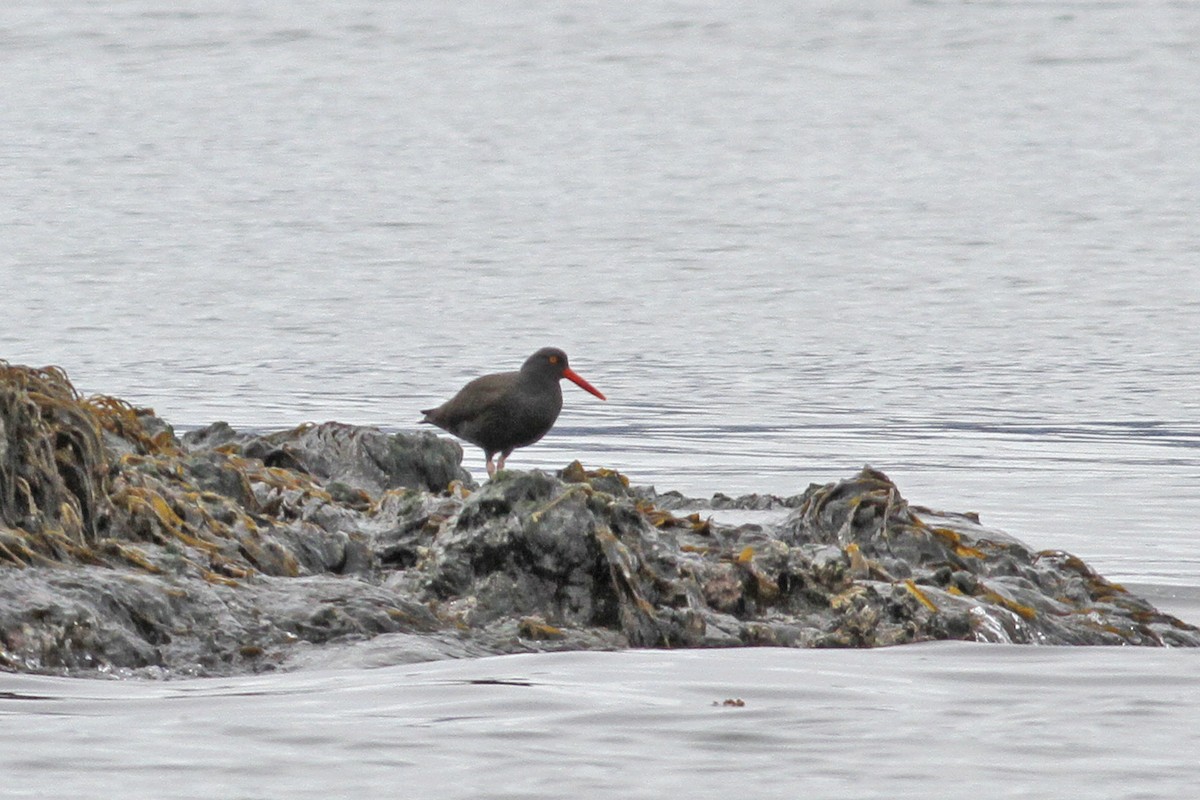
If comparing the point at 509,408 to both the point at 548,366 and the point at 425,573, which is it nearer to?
the point at 548,366

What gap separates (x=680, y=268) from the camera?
1758 cm

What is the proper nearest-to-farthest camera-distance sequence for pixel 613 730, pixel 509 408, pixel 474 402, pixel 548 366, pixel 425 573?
1. pixel 613 730
2. pixel 425 573
3. pixel 509 408
4. pixel 474 402
5. pixel 548 366

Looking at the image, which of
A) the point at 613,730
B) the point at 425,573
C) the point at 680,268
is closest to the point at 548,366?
the point at 425,573

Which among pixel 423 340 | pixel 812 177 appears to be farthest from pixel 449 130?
pixel 423 340

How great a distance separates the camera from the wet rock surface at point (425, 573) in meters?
4.81

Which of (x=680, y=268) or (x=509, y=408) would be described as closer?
(x=509, y=408)

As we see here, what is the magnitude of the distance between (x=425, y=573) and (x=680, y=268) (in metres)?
12.4

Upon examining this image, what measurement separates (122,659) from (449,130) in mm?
23695

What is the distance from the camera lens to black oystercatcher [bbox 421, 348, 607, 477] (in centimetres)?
926

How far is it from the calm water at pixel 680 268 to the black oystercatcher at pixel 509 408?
505 mm

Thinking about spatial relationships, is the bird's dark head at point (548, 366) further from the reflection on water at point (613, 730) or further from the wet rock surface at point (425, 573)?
the reflection on water at point (613, 730)

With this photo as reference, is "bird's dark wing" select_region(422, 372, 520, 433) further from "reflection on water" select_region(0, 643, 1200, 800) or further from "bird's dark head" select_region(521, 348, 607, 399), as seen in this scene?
"reflection on water" select_region(0, 643, 1200, 800)

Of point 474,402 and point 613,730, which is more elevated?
point 474,402

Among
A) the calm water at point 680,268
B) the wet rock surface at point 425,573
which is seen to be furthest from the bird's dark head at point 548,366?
the wet rock surface at point 425,573
